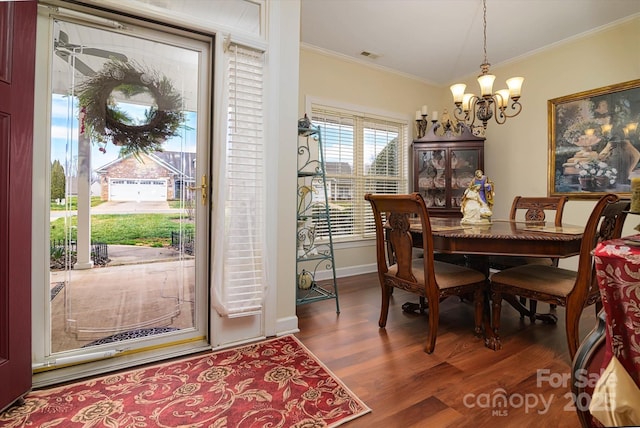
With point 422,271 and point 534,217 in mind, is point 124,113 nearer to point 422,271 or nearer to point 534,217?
point 422,271

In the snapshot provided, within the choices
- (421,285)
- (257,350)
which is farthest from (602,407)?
(257,350)

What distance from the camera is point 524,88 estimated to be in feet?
12.3

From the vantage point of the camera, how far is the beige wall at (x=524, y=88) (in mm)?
3080

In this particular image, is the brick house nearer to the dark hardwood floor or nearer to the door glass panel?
the door glass panel

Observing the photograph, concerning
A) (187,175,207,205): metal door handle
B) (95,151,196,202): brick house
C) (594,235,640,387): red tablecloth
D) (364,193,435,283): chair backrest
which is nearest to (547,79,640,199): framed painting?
(364,193,435,283): chair backrest

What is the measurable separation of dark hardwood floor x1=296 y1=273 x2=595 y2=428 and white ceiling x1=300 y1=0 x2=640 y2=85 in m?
2.82

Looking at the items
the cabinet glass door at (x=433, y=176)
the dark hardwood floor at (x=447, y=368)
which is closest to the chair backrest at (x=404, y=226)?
the dark hardwood floor at (x=447, y=368)

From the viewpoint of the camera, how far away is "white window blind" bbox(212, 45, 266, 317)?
1.93 metres

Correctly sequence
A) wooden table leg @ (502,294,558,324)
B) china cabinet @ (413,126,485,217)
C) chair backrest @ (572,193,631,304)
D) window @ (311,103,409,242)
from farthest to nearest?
china cabinet @ (413,126,485,217), window @ (311,103,409,242), wooden table leg @ (502,294,558,324), chair backrest @ (572,193,631,304)

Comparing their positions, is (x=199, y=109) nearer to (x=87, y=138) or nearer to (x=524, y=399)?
(x=87, y=138)

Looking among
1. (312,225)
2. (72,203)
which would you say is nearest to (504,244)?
(312,225)

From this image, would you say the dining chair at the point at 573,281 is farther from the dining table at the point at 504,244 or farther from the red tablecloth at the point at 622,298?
the red tablecloth at the point at 622,298

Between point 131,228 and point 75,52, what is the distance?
1057 millimetres

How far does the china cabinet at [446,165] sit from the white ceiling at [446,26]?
97 centimetres
